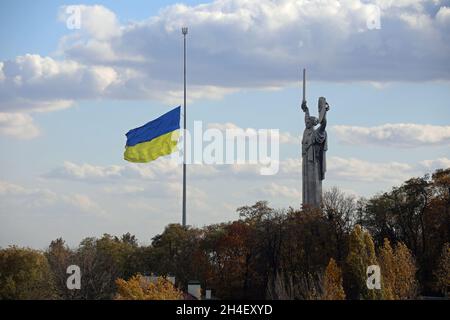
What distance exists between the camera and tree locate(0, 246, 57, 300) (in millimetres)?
92938

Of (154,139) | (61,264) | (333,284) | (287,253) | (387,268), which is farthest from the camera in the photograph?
(61,264)

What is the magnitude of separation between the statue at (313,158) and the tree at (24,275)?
24.6 metres

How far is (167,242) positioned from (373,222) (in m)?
20.7

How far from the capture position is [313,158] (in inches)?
4333

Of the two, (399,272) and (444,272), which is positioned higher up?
(444,272)

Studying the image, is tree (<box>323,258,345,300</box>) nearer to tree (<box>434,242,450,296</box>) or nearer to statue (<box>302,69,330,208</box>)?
tree (<box>434,242,450,296</box>)

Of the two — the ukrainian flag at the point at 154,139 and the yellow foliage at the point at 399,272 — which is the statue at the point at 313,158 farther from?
the ukrainian flag at the point at 154,139

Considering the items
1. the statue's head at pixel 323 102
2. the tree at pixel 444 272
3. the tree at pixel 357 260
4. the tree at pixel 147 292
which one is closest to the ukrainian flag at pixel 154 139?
the tree at pixel 147 292

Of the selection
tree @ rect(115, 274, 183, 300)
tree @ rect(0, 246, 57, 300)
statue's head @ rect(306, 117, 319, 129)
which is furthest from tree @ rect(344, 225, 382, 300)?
statue's head @ rect(306, 117, 319, 129)

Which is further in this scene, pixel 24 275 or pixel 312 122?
pixel 312 122

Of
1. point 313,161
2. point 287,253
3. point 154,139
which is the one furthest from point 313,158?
point 154,139

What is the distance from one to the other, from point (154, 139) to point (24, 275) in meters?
27.7

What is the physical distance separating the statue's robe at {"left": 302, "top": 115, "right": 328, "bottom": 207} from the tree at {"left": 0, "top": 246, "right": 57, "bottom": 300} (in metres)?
24.6

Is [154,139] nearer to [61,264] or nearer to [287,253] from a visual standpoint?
[287,253]
